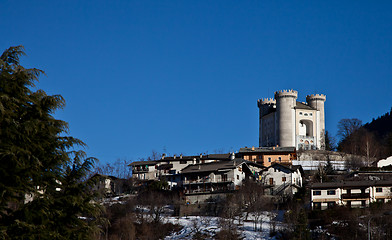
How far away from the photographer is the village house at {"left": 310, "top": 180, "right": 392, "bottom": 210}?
6391 cm

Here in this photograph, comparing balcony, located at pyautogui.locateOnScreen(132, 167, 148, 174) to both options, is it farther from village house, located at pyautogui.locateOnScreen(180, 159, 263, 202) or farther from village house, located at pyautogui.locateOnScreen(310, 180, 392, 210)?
village house, located at pyautogui.locateOnScreen(310, 180, 392, 210)

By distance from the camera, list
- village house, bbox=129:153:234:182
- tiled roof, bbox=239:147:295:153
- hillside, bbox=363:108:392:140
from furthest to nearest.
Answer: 1. hillside, bbox=363:108:392:140
2. tiled roof, bbox=239:147:295:153
3. village house, bbox=129:153:234:182

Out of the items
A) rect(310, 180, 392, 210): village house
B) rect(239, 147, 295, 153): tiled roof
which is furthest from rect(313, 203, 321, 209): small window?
rect(239, 147, 295, 153): tiled roof

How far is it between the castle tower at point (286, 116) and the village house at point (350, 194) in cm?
3719

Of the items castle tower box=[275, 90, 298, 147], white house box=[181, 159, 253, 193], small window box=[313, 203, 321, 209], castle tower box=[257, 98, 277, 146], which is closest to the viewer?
small window box=[313, 203, 321, 209]

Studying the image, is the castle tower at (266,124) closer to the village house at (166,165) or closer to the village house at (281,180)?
the village house at (166,165)

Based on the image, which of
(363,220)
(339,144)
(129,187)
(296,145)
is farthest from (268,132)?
(363,220)

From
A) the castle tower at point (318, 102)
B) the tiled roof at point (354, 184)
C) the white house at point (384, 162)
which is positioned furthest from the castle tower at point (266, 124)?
the tiled roof at point (354, 184)

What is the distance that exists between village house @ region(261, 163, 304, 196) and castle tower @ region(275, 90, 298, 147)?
2259 centimetres

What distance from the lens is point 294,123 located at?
104250mm

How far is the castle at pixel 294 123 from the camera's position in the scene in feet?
339

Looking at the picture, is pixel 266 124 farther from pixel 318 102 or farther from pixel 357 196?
pixel 357 196

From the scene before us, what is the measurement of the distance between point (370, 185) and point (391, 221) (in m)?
10.3

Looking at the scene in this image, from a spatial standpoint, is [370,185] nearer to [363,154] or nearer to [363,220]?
[363,220]
